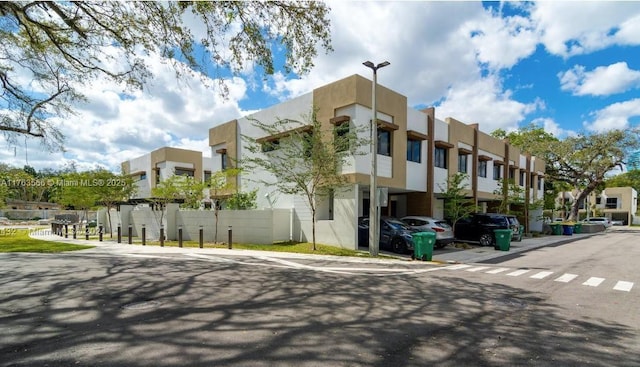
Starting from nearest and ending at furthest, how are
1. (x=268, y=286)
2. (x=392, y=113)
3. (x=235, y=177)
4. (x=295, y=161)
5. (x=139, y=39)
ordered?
(x=268, y=286) < (x=139, y=39) < (x=295, y=161) < (x=392, y=113) < (x=235, y=177)

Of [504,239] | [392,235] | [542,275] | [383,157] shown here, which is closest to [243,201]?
[383,157]

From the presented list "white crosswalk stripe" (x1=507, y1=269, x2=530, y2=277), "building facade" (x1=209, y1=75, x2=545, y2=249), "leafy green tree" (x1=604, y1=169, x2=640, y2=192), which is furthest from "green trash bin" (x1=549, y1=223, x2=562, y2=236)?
"leafy green tree" (x1=604, y1=169, x2=640, y2=192)

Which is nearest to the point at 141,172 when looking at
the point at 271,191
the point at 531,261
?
the point at 271,191

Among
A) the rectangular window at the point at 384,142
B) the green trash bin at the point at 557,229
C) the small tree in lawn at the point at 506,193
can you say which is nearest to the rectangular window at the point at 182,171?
the rectangular window at the point at 384,142

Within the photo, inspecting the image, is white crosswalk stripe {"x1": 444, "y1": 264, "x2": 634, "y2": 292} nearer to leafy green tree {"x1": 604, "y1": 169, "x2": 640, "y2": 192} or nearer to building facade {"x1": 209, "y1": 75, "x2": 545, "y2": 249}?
building facade {"x1": 209, "y1": 75, "x2": 545, "y2": 249}

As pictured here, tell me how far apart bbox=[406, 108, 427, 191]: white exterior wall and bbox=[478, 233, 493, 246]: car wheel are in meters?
4.11

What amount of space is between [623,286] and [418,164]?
11767mm

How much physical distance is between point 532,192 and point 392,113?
2683cm

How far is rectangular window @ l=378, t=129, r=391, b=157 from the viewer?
1711 cm

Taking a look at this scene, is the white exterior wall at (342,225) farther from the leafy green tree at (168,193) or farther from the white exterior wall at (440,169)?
the leafy green tree at (168,193)

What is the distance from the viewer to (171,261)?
38.1 ft

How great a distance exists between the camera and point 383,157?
17062mm

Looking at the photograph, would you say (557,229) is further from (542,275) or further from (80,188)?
(80,188)

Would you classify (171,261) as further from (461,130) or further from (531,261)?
(461,130)
